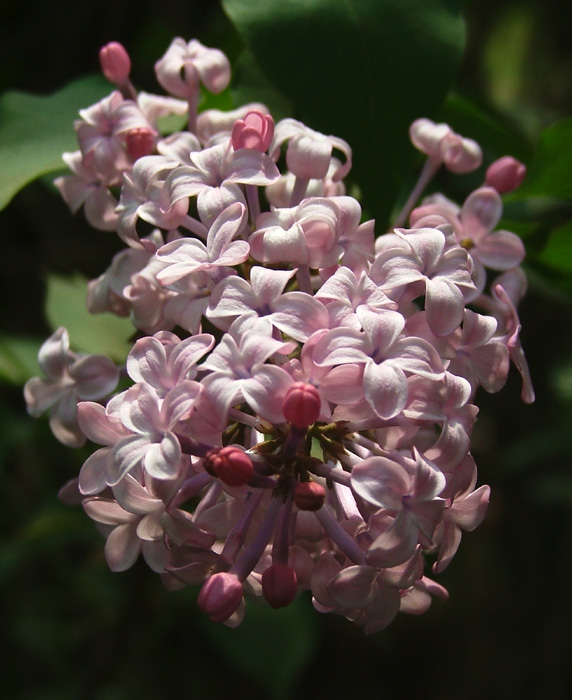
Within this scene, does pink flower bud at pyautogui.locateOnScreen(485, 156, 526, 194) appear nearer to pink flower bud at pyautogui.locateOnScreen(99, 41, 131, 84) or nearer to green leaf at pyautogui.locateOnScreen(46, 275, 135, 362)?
pink flower bud at pyautogui.locateOnScreen(99, 41, 131, 84)

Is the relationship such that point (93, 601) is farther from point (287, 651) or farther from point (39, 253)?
point (39, 253)

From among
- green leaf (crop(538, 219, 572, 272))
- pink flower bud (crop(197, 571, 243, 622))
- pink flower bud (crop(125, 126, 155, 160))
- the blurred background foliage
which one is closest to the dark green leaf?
the blurred background foliage

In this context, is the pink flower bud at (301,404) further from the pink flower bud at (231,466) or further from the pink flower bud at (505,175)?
the pink flower bud at (505,175)

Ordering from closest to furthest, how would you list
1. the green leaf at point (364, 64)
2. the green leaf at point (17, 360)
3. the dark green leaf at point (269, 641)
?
the green leaf at point (364, 64) → the green leaf at point (17, 360) → the dark green leaf at point (269, 641)

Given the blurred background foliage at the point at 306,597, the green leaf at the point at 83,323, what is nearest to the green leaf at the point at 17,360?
the blurred background foliage at the point at 306,597

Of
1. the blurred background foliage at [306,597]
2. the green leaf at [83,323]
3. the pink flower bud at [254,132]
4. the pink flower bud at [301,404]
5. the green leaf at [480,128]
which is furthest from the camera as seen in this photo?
the green leaf at [83,323]

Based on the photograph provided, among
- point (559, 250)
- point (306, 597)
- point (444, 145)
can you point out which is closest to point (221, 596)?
point (444, 145)
